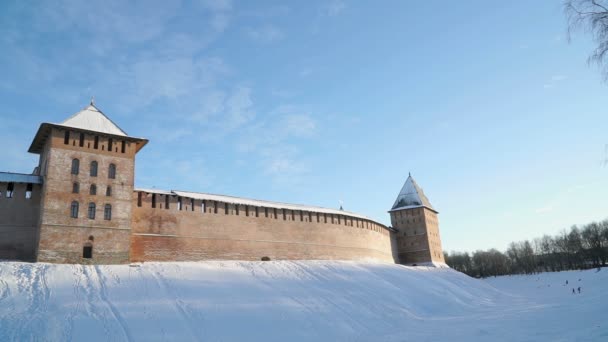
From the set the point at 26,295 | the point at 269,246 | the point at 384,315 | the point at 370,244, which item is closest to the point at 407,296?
the point at 384,315

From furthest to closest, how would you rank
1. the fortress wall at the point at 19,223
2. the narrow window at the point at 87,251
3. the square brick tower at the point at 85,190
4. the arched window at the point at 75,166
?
the arched window at the point at 75,166, the narrow window at the point at 87,251, the square brick tower at the point at 85,190, the fortress wall at the point at 19,223

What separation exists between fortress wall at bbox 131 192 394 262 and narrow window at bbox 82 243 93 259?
1.61 metres

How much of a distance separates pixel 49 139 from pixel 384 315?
13654mm

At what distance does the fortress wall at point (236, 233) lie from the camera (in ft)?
59.8

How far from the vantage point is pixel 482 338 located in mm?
11680

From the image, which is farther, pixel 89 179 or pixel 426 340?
pixel 89 179

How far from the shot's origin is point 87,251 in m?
16.1

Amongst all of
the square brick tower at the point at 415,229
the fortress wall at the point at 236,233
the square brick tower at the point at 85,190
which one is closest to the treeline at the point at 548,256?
the square brick tower at the point at 415,229

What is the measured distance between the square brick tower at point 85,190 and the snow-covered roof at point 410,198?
846 inches

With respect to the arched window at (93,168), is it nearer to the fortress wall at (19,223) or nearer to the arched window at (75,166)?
the arched window at (75,166)

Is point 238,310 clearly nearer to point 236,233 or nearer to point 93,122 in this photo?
point 236,233

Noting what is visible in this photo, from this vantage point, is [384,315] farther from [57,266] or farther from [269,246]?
[57,266]

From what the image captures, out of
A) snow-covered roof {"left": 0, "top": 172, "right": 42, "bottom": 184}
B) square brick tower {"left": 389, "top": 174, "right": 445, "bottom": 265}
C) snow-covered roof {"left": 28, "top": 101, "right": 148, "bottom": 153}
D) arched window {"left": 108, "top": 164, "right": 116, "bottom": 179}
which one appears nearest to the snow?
arched window {"left": 108, "top": 164, "right": 116, "bottom": 179}

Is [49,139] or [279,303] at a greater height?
[49,139]
